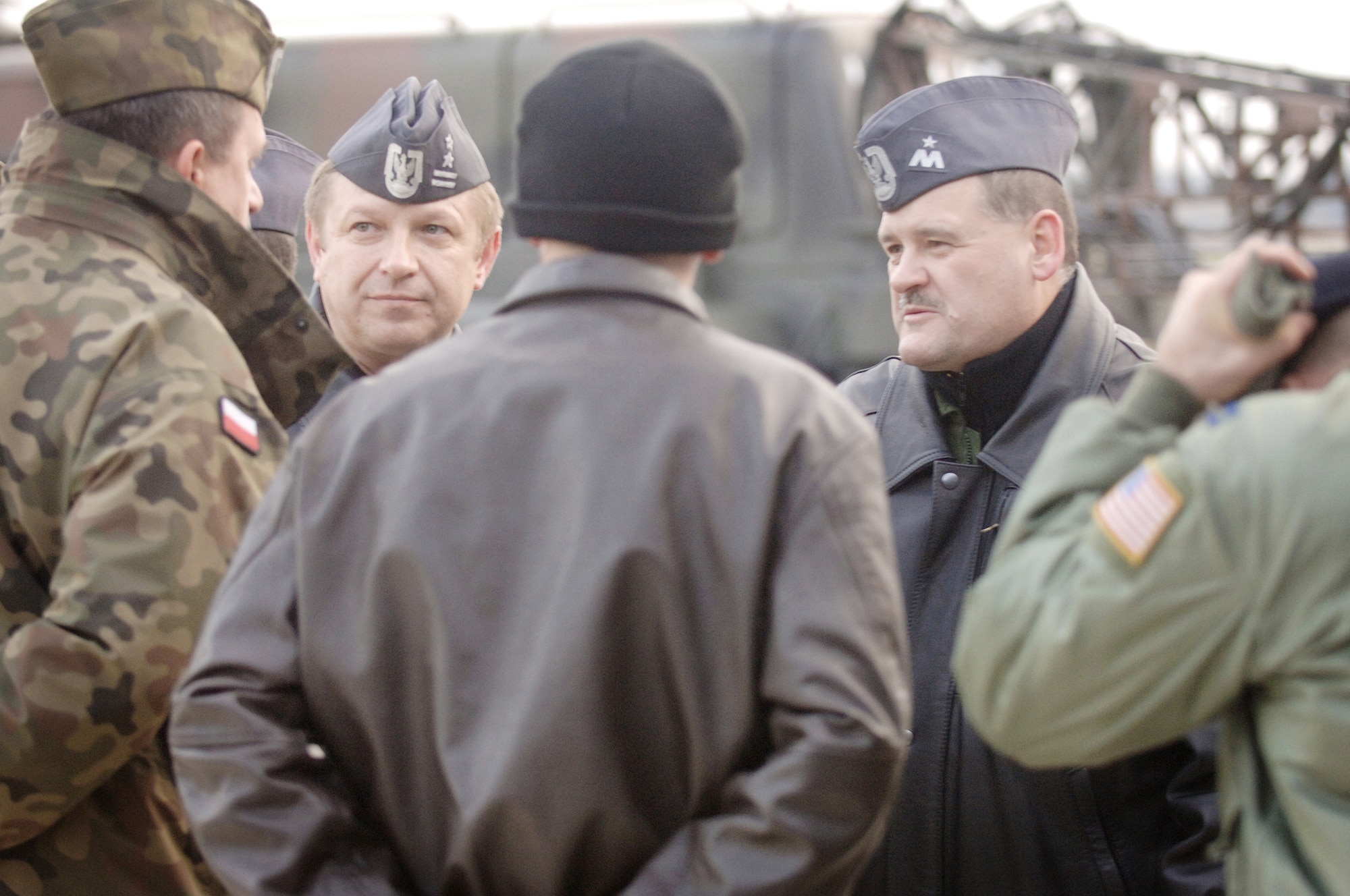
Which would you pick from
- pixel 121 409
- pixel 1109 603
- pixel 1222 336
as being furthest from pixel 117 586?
pixel 1222 336

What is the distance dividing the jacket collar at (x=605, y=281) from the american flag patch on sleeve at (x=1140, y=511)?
48 centimetres

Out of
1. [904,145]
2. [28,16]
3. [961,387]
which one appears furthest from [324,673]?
[904,145]


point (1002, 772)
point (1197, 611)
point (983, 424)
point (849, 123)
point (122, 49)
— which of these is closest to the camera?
point (1197, 611)

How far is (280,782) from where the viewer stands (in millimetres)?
1395

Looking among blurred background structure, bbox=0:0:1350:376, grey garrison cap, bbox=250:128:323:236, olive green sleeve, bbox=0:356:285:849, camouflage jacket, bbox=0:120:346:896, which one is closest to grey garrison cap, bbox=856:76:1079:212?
camouflage jacket, bbox=0:120:346:896

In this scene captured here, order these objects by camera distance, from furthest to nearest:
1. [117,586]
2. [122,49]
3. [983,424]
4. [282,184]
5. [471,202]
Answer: [282,184], [471,202], [983,424], [122,49], [117,586]

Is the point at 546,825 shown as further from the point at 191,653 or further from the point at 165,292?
the point at 165,292

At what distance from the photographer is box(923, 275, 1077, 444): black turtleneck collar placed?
2.24m

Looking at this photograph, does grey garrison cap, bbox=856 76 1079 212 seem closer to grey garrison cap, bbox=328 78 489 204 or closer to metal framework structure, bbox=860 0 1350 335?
grey garrison cap, bbox=328 78 489 204

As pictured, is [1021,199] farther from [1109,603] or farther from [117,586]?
[117,586]

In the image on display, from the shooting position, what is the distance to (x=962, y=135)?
2307 millimetres

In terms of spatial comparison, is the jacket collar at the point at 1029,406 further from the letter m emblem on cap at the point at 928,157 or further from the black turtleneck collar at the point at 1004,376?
the letter m emblem on cap at the point at 928,157

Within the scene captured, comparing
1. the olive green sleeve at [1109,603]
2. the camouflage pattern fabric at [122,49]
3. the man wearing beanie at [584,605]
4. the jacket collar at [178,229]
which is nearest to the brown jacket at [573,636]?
the man wearing beanie at [584,605]

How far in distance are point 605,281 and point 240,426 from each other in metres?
0.59
